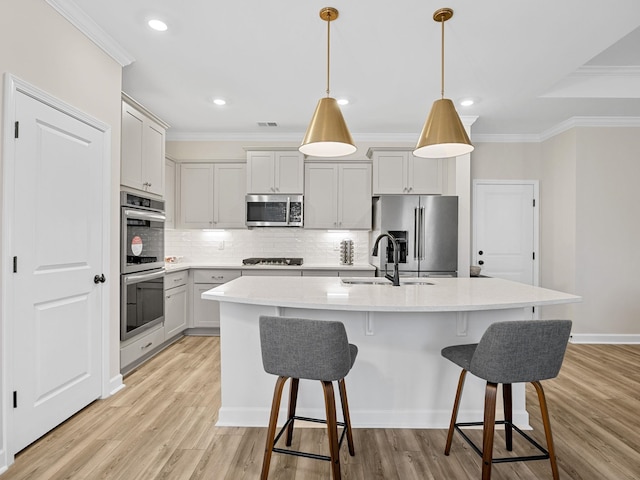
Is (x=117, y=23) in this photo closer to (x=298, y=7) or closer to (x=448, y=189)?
(x=298, y=7)

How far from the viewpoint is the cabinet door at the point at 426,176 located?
470 cm

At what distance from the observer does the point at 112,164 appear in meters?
2.88

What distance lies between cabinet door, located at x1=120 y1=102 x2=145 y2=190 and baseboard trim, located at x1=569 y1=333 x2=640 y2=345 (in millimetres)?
5071

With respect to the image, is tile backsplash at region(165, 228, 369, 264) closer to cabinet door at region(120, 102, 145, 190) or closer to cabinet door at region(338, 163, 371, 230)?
cabinet door at region(338, 163, 371, 230)

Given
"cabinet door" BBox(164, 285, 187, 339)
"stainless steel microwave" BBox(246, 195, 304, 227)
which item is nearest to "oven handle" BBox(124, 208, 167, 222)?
"cabinet door" BBox(164, 285, 187, 339)

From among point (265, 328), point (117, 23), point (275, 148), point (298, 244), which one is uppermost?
point (117, 23)

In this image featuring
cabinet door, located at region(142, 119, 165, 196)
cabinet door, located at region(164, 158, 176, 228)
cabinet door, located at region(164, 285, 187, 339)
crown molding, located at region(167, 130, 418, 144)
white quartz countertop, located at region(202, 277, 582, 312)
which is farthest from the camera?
crown molding, located at region(167, 130, 418, 144)

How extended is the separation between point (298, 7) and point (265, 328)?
6.68 ft

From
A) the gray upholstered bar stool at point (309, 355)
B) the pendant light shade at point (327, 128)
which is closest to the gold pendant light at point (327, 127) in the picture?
the pendant light shade at point (327, 128)

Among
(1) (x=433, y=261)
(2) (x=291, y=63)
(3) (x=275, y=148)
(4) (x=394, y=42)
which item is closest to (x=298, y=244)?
(3) (x=275, y=148)

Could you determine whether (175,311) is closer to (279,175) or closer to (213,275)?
(213,275)

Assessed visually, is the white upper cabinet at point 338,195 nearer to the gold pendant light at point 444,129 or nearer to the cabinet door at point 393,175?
the cabinet door at point 393,175

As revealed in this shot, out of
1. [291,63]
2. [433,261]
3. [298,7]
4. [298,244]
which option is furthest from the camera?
[298,244]

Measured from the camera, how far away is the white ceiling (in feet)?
8.04
